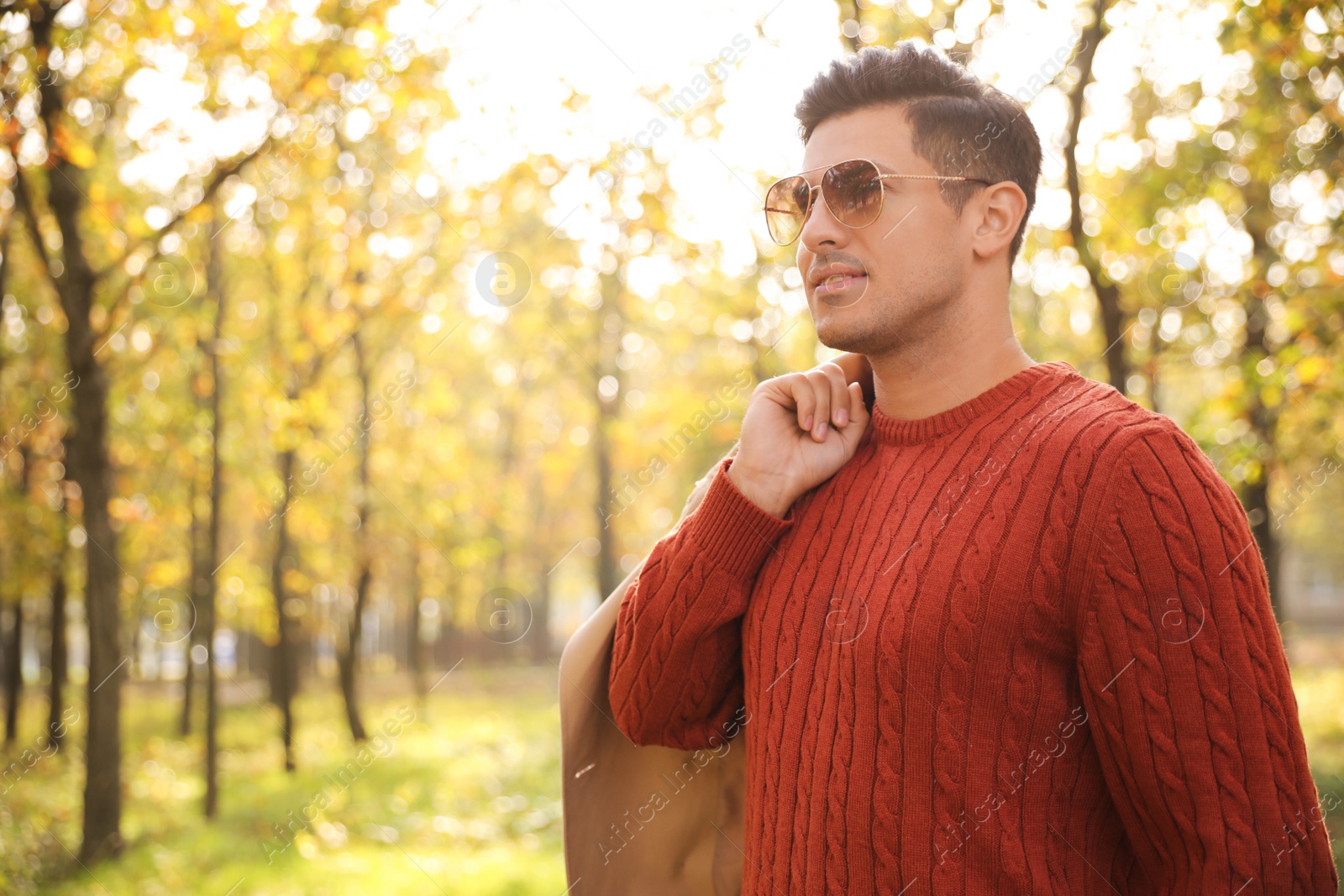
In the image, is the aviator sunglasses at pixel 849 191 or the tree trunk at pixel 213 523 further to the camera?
the tree trunk at pixel 213 523

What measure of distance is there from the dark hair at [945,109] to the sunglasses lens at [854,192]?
12 centimetres

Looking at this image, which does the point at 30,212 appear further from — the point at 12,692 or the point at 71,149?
the point at 12,692

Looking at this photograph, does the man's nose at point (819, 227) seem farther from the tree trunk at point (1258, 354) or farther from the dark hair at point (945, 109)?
the tree trunk at point (1258, 354)

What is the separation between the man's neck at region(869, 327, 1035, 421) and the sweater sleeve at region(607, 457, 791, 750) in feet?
1.23

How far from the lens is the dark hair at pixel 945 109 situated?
6.61ft

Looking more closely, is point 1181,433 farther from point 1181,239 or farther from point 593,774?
point 1181,239

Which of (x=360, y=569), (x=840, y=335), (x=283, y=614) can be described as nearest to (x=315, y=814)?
(x=283, y=614)

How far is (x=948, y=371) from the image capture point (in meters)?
1.96

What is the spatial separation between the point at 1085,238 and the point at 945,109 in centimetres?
416

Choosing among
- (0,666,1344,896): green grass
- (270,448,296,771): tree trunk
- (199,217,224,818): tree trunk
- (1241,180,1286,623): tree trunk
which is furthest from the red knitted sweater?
(270,448,296,771): tree trunk

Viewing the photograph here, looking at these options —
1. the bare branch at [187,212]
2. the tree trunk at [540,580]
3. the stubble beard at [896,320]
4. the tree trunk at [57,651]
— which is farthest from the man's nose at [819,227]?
the tree trunk at [540,580]

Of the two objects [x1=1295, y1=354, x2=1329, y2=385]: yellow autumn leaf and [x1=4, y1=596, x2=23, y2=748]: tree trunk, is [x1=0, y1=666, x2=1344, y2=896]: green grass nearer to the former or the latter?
[x1=4, y1=596, x2=23, y2=748]: tree trunk

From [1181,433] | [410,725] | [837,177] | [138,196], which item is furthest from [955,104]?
[410,725]

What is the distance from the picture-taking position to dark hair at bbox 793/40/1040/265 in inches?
79.3
